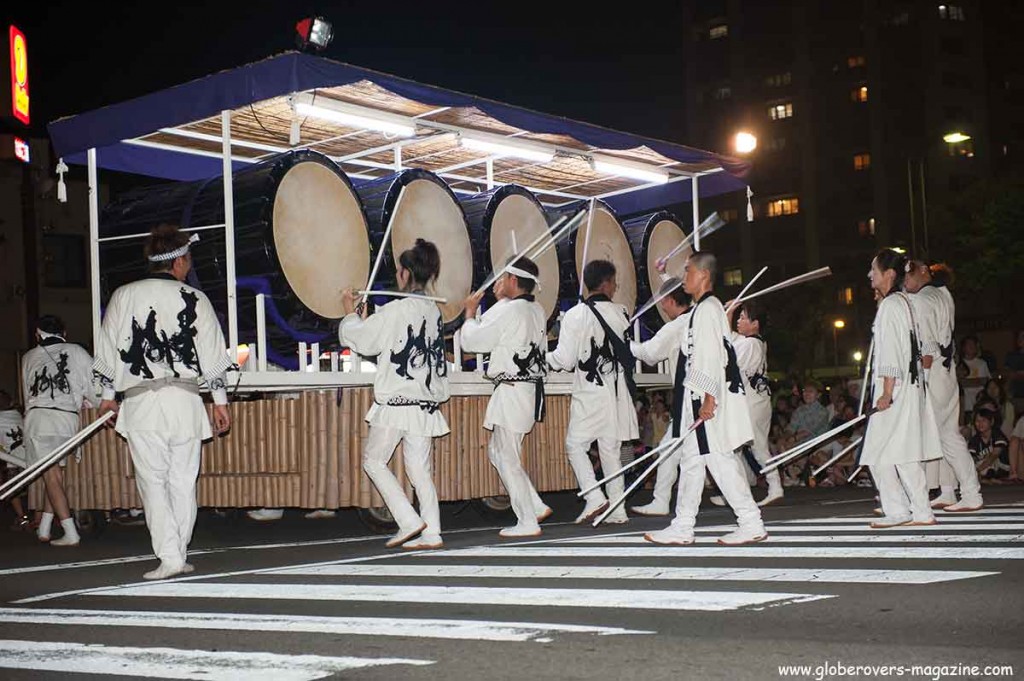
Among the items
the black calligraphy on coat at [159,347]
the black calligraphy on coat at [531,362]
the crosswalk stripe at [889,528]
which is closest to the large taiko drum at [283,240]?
the black calligraphy on coat at [531,362]

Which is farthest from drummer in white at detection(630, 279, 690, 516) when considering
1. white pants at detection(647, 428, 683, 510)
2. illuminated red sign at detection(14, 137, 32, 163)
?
illuminated red sign at detection(14, 137, 32, 163)

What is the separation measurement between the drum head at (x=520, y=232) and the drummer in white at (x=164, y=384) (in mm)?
4846

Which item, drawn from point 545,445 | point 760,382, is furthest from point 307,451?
point 760,382

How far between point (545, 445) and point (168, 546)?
15.5 feet

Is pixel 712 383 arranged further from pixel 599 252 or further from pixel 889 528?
pixel 599 252

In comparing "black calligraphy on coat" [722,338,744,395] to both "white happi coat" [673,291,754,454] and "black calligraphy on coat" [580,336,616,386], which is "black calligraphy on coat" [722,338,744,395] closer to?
"white happi coat" [673,291,754,454]

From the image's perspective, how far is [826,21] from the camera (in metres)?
59.0

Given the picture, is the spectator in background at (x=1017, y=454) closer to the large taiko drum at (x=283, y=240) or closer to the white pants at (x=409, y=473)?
the large taiko drum at (x=283, y=240)

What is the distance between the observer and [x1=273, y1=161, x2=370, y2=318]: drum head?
32.2 feet

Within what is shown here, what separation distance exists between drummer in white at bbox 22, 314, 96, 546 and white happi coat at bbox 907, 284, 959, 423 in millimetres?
6886

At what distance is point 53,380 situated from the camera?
10336 millimetres

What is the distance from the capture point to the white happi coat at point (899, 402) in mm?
8195

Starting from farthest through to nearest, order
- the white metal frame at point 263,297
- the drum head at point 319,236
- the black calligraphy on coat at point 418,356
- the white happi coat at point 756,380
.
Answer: the white happi coat at point 756,380 → the drum head at point 319,236 → the white metal frame at point 263,297 → the black calligraphy on coat at point 418,356

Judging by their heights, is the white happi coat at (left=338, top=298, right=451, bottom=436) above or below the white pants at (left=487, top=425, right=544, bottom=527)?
above
